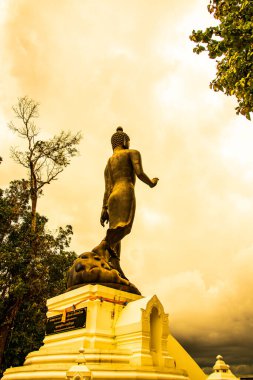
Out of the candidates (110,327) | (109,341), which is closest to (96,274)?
(110,327)

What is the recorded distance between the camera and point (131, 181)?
8.91 meters

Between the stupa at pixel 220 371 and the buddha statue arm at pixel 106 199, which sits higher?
the buddha statue arm at pixel 106 199

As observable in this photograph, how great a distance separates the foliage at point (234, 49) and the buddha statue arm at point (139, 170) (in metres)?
2.69

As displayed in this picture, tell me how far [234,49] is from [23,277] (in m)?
14.2

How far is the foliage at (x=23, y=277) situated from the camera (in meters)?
16.1

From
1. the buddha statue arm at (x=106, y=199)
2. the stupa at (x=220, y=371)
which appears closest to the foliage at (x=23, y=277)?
the buddha statue arm at (x=106, y=199)

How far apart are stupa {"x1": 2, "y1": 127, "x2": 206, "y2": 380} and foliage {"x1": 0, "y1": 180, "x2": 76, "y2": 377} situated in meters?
8.57

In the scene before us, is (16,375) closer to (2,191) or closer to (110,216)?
(110,216)

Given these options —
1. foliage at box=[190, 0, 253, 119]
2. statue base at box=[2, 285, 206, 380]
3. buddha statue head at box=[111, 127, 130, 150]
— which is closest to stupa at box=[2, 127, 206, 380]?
statue base at box=[2, 285, 206, 380]

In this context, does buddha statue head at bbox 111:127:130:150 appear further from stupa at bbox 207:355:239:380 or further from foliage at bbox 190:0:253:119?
stupa at bbox 207:355:239:380

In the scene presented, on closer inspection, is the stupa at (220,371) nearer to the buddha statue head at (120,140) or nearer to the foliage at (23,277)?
the buddha statue head at (120,140)

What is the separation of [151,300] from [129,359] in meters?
1.13

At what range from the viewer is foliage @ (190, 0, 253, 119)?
20.1 feet

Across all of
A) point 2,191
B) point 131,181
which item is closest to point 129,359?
point 131,181
